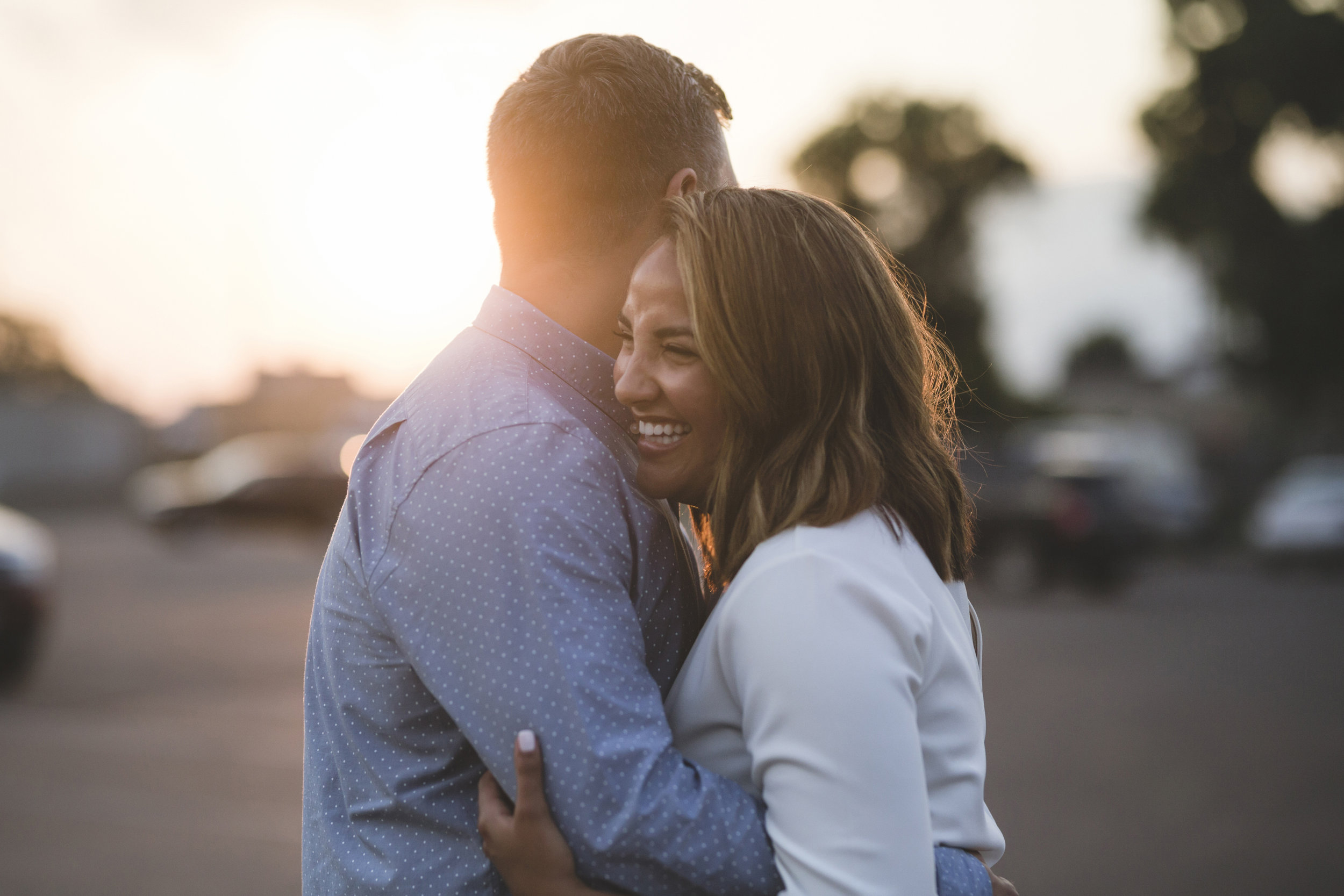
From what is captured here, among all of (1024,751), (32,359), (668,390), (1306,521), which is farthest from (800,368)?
(32,359)

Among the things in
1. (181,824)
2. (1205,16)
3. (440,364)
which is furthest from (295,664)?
(1205,16)

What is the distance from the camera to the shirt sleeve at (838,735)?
1380 millimetres

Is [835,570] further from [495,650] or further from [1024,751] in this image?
[1024,751]

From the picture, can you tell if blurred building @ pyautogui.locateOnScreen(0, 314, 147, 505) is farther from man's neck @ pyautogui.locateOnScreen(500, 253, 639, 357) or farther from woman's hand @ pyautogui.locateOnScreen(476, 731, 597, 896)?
woman's hand @ pyautogui.locateOnScreen(476, 731, 597, 896)

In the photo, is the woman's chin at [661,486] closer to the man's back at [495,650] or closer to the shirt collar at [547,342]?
the man's back at [495,650]

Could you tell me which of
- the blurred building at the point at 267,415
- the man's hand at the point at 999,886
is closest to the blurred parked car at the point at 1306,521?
the man's hand at the point at 999,886

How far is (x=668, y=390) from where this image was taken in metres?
1.76

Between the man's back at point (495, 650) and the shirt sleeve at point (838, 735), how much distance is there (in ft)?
0.29

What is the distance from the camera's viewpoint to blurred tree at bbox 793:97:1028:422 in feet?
143

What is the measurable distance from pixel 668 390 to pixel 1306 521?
22.4 metres

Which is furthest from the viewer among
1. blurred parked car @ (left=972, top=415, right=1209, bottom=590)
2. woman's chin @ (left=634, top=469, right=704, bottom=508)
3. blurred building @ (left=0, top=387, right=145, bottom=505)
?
blurred building @ (left=0, top=387, right=145, bottom=505)

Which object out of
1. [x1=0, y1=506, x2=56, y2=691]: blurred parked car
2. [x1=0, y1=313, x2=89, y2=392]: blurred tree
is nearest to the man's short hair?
[x1=0, y1=506, x2=56, y2=691]: blurred parked car

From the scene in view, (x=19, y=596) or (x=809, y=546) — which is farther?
(x=19, y=596)

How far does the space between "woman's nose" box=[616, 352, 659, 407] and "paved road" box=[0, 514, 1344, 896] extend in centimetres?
402
